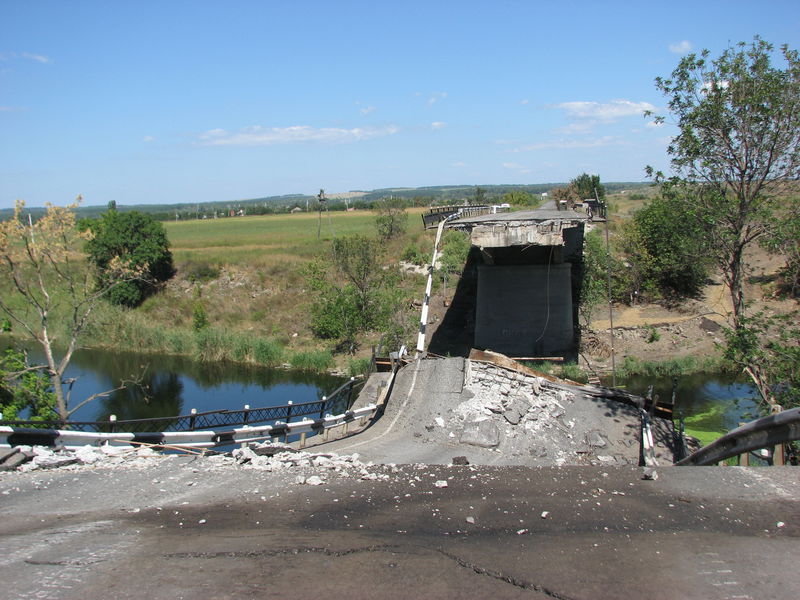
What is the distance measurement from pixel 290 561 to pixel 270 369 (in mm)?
33562

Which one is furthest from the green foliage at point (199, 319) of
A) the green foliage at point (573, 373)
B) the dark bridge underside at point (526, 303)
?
the green foliage at point (573, 373)

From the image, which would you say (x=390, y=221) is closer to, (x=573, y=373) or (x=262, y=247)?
(x=262, y=247)

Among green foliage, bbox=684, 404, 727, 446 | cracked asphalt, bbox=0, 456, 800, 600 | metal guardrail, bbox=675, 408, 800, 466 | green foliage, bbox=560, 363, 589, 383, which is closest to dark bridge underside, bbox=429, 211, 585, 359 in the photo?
green foliage, bbox=560, 363, 589, 383

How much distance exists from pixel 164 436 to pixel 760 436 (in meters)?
9.34

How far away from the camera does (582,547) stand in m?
5.84

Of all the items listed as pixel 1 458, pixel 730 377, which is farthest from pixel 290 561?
pixel 730 377

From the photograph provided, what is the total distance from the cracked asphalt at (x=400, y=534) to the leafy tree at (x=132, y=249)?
156 feet

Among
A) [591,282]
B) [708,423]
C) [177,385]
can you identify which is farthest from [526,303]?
[177,385]

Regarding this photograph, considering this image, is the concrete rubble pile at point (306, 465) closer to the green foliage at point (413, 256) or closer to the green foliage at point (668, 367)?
the green foliage at point (668, 367)

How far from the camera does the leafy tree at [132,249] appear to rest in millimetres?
52406

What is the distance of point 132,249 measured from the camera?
54469mm

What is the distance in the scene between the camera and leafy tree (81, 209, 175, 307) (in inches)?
2063

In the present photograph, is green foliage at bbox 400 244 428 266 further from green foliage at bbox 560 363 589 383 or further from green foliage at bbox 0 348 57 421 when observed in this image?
green foliage at bbox 0 348 57 421

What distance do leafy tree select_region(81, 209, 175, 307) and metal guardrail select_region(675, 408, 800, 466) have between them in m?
50.6
